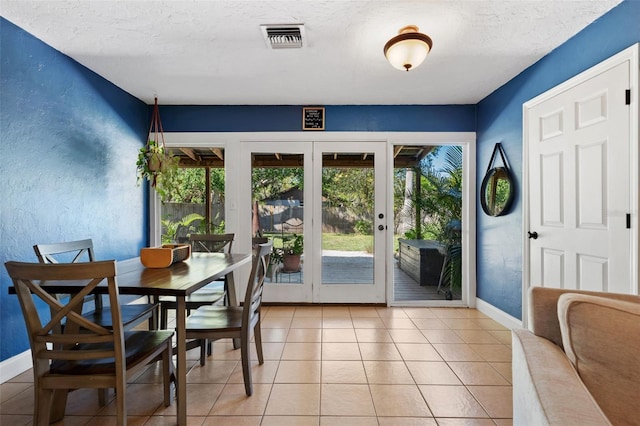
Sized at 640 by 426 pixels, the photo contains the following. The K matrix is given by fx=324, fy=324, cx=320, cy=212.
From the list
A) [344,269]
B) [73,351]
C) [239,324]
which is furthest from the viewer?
[344,269]

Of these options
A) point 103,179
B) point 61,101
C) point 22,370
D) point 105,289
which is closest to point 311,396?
point 105,289

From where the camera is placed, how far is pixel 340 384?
6.89ft

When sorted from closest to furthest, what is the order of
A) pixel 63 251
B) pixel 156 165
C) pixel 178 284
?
pixel 178 284
pixel 63 251
pixel 156 165

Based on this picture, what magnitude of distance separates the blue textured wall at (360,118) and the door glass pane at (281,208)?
409 mm

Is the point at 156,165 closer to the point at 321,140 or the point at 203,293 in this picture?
the point at 203,293

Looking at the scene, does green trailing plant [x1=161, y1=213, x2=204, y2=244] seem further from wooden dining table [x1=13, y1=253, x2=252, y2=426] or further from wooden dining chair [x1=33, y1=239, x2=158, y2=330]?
wooden dining table [x1=13, y1=253, x2=252, y2=426]

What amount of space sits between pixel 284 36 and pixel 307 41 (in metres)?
0.18

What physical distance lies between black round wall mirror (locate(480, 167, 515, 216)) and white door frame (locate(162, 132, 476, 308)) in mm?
295

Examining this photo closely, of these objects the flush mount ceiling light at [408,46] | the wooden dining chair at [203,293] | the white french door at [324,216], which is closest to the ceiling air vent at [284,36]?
the flush mount ceiling light at [408,46]

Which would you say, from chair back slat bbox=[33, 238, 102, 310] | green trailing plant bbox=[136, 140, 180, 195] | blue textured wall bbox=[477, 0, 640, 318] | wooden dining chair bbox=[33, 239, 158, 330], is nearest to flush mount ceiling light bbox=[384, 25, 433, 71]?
blue textured wall bbox=[477, 0, 640, 318]

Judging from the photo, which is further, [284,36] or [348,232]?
[348,232]

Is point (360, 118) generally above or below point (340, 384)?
above

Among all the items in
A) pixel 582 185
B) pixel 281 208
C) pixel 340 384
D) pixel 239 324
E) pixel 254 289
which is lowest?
pixel 340 384

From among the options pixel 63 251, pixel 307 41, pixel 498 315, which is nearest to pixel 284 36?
pixel 307 41
